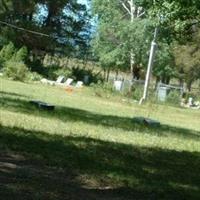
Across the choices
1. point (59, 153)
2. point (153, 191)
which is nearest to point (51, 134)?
point (59, 153)

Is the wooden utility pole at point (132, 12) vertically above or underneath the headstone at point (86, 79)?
Answer: above

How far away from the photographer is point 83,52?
80562 mm

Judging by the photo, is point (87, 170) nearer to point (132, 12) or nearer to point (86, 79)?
point (132, 12)

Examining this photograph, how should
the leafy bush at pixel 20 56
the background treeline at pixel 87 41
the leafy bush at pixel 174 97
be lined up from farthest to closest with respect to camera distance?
1. the background treeline at pixel 87 41
2. the leafy bush at pixel 20 56
3. the leafy bush at pixel 174 97

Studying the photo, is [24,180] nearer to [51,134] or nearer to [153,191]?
[153,191]

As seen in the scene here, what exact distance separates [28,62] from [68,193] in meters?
61.1

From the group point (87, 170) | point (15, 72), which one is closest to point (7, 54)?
point (15, 72)

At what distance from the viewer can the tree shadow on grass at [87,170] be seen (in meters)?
8.12

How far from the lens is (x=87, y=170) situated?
995cm

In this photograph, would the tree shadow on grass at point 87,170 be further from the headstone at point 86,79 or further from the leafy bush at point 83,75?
the leafy bush at point 83,75

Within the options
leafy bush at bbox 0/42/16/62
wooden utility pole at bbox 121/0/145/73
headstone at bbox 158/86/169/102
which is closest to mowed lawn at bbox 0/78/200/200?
headstone at bbox 158/86/169/102

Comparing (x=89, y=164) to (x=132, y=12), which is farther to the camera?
(x=132, y=12)

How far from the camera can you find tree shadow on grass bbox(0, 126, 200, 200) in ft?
26.6

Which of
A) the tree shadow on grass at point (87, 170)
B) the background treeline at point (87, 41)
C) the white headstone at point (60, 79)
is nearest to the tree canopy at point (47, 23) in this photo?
the background treeline at point (87, 41)
